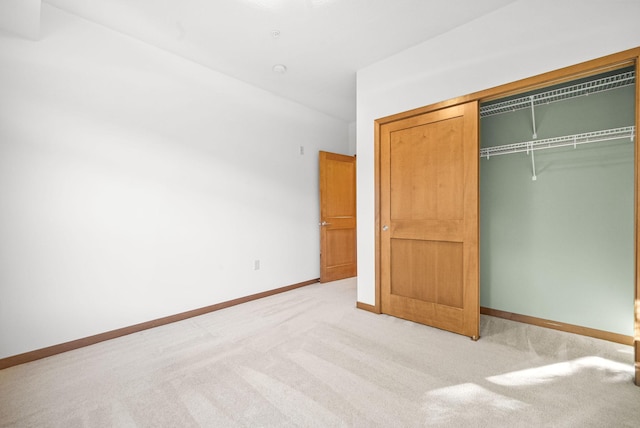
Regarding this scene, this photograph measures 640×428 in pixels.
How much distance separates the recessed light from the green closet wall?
2278mm

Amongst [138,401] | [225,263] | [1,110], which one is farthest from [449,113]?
[1,110]

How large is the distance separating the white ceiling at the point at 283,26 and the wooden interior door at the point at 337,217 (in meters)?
1.63

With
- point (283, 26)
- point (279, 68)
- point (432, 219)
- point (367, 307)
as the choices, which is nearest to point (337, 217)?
point (367, 307)

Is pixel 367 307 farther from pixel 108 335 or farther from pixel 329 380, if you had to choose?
pixel 108 335

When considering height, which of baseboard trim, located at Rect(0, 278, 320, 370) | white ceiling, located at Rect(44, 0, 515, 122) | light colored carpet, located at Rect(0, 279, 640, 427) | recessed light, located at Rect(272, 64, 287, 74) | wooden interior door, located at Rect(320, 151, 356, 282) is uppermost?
white ceiling, located at Rect(44, 0, 515, 122)

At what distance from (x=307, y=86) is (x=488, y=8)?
2086 millimetres

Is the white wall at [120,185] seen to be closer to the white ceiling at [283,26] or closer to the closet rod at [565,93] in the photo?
the white ceiling at [283,26]

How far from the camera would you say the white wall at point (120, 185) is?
216 cm

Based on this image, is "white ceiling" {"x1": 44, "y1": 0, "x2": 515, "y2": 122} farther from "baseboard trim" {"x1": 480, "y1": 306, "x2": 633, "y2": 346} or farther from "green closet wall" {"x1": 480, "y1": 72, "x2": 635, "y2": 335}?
"baseboard trim" {"x1": 480, "y1": 306, "x2": 633, "y2": 346}

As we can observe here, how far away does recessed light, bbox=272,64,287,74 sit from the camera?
3.20 meters

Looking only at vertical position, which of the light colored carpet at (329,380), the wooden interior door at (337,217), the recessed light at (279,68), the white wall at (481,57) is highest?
the recessed light at (279,68)

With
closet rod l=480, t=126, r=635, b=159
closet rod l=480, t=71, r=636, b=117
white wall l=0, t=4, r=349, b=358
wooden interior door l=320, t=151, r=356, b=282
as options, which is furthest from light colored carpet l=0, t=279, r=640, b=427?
closet rod l=480, t=71, r=636, b=117

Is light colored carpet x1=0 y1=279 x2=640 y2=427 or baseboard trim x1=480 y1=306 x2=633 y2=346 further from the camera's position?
baseboard trim x1=480 y1=306 x2=633 y2=346

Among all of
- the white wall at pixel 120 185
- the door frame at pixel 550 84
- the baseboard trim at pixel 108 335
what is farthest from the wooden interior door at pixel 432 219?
the baseboard trim at pixel 108 335
